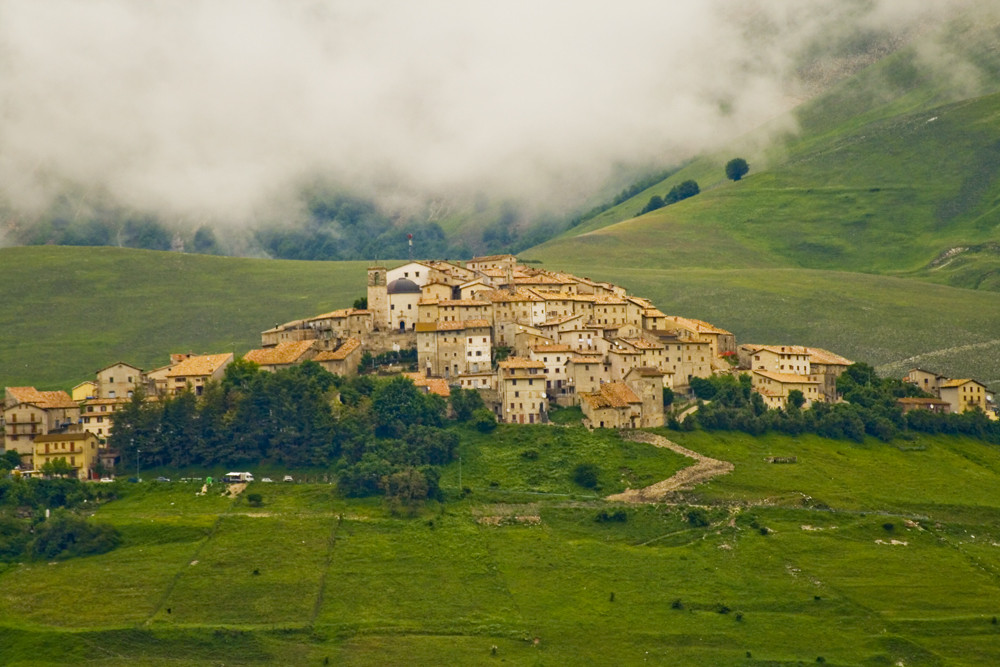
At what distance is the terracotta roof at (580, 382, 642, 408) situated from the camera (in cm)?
12700

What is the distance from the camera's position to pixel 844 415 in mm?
137000

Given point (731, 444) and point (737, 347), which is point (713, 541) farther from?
point (737, 347)

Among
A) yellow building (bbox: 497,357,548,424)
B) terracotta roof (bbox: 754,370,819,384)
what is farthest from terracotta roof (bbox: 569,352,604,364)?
terracotta roof (bbox: 754,370,819,384)

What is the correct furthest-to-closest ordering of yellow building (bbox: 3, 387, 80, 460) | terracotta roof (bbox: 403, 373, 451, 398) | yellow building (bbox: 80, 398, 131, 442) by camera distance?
terracotta roof (bbox: 403, 373, 451, 398)
yellow building (bbox: 80, 398, 131, 442)
yellow building (bbox: 3, 387, 80, 460)

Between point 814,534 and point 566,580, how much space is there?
2067 centimetres

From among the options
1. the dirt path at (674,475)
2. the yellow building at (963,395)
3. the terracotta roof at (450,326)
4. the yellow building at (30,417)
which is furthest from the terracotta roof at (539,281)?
the yellow building at (30,417)

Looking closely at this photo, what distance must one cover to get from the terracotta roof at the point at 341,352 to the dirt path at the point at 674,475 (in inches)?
994

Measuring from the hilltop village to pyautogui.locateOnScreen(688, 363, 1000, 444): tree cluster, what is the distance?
5.13ft

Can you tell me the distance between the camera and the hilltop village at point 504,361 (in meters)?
126

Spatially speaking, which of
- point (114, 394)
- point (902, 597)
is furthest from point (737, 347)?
point (114, 394)

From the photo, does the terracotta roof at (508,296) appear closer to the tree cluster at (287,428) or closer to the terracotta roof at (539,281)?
the terracotta roof at (539,281)

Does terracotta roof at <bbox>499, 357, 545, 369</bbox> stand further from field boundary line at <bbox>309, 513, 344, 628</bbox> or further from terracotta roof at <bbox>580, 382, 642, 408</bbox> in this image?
field boundary line at <bbox>309, 513, 344, 628</bbox>

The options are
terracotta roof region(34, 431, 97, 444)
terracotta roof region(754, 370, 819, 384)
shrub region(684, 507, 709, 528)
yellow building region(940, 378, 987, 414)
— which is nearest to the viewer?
shrub region(684, 507, 709, 528)

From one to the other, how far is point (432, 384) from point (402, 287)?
14712 millimetres
